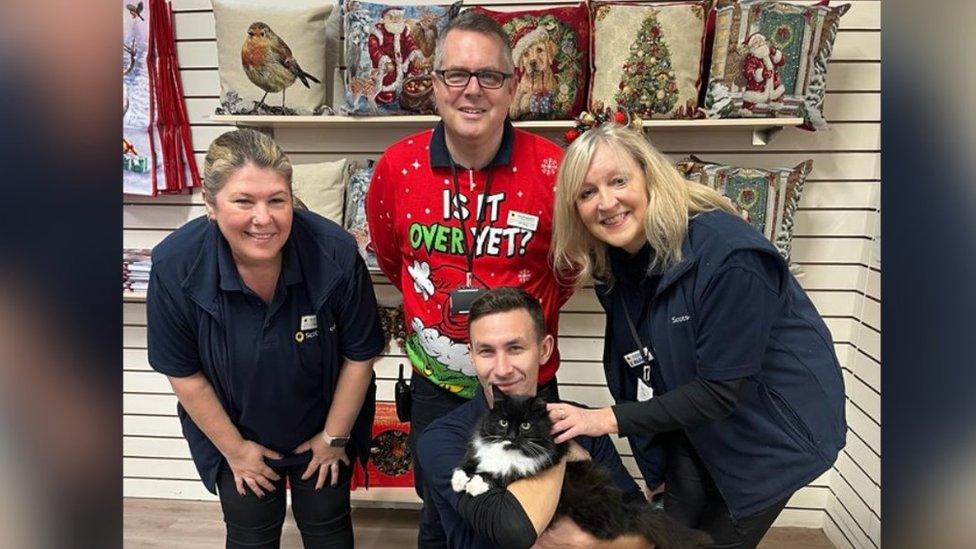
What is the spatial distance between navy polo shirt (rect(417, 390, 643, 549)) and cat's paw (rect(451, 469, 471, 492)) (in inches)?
1.1

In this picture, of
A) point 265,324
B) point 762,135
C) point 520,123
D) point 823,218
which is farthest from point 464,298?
point 823,218

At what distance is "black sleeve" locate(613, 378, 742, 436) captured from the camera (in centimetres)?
145

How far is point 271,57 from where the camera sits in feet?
8.75

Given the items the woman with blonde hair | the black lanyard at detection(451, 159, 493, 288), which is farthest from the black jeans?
the woman with blonde hair

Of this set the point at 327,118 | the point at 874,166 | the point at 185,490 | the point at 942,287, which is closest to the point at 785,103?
the point at 874,166

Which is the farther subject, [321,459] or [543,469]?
[321,459]

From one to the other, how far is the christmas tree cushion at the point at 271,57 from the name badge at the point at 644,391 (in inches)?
69.4

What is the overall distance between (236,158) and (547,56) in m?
1.41

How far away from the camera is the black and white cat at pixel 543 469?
4.85ft

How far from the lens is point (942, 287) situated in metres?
0.40

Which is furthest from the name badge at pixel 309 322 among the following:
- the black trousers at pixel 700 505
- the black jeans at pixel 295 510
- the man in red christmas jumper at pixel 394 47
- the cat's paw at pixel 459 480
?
the man in red christmas jumper at pixel 394 47

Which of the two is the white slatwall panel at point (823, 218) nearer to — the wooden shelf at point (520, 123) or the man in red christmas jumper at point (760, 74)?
the wooden shelf at point (520, 123)

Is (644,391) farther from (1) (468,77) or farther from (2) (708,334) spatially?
(1) (468,77)

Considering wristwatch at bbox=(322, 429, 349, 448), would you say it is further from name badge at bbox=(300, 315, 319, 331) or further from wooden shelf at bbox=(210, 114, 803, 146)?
wooden shelf at bbox=(210, 114, 803, 146)
